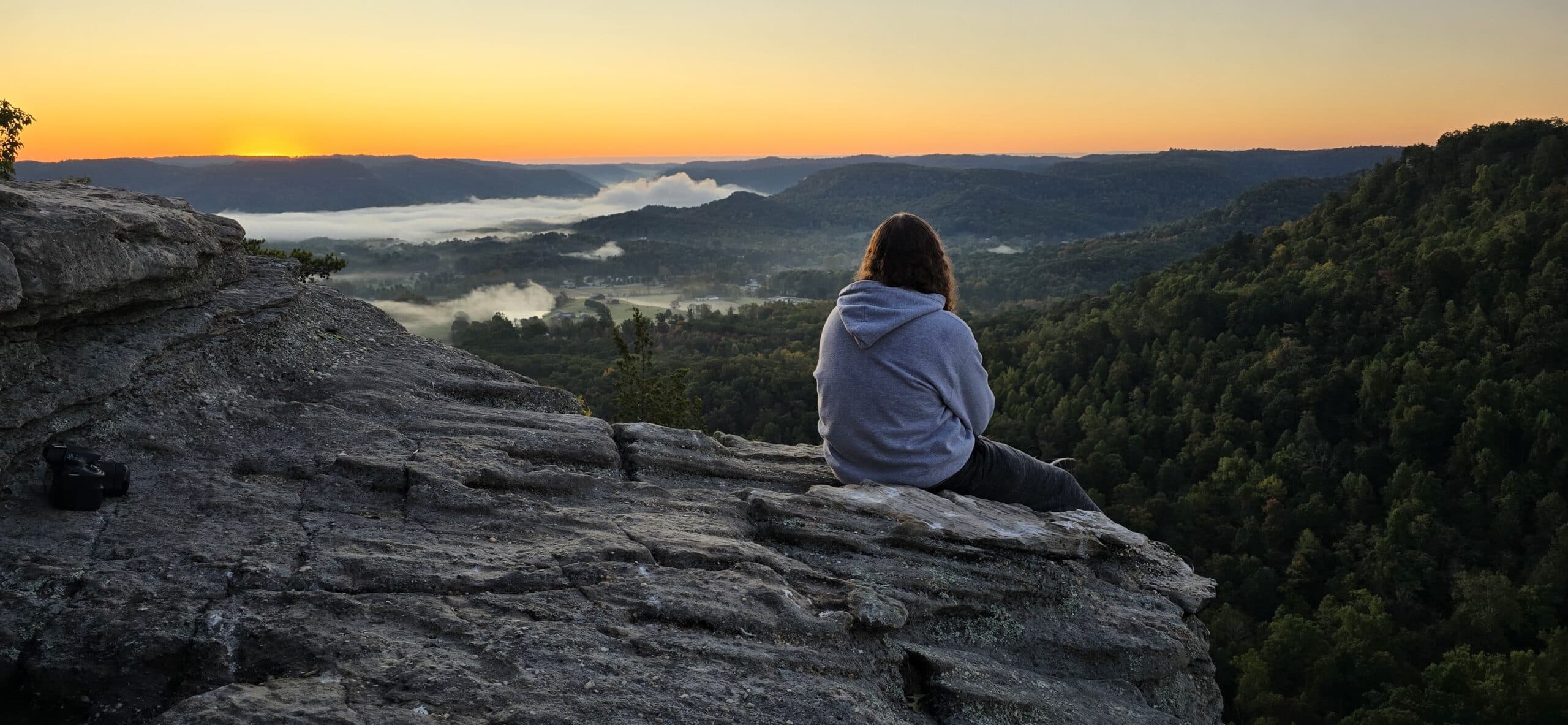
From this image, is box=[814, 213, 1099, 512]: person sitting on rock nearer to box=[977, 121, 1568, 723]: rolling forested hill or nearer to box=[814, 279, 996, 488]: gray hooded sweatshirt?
box=[814, 279, 996, 488]: gray hooded sweatshirt

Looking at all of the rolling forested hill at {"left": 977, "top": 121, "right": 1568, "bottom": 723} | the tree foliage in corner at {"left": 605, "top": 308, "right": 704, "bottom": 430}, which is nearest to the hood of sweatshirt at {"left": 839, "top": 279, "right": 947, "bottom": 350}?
the tree foliage in corner at {"left": 605, "top": 308, "right": 704, "bottom": 430}

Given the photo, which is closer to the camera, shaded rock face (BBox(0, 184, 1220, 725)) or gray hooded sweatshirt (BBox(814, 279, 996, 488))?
shaded rock face (BBox(0, 184, 1220, 725))

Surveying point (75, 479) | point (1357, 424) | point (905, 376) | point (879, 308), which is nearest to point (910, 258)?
point (879, 308)

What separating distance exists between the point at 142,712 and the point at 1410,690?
3452 centimetres

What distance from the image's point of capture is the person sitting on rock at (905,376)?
670cm

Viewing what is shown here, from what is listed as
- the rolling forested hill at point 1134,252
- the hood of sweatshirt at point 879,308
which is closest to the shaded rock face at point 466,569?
the hood of sweatshirt at point 879,308

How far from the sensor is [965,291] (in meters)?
157

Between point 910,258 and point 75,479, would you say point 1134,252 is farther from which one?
point 75,479

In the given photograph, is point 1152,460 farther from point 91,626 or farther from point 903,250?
point 91,626

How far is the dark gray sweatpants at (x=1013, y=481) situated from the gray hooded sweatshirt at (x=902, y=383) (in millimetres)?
225

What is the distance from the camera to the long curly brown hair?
22.7 ft

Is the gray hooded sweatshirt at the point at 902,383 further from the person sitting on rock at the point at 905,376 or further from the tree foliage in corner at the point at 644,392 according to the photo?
the tree foliage in corner at the point at 644,392

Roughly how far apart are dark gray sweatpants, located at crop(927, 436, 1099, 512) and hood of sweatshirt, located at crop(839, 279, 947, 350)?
145 centimetres

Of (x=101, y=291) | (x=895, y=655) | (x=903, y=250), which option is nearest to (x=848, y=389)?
(x=903, y=250)
